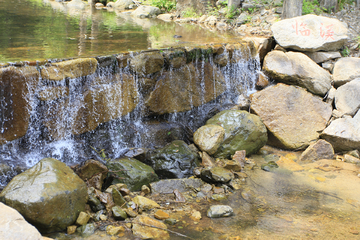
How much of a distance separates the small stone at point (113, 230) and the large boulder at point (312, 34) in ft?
18.6

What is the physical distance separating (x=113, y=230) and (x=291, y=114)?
414cm

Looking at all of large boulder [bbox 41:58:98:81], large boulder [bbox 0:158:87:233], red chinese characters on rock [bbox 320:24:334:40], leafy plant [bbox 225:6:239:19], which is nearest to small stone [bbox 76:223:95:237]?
large boulder [bbox 0:158:87:233]

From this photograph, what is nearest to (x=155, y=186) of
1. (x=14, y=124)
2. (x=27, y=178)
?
(x=27, y=178)

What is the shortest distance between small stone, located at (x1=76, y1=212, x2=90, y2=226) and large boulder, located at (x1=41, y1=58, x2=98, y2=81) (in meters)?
1.91

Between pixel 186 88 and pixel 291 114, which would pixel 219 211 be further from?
pixel 291 114

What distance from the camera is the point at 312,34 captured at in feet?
22.1

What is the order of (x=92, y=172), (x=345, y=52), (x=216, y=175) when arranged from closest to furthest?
(x=92, y=172) → (x=216, y=175) → (x=345, y=52)

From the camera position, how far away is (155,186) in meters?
4.01

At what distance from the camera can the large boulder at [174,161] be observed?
446 centimetres

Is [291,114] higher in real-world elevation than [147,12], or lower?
lower

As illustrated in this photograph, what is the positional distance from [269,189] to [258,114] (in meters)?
1.98

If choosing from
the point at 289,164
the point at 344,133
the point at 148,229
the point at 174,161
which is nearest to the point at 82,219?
the point at 148,229

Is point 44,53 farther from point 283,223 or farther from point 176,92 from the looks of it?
point 283,223

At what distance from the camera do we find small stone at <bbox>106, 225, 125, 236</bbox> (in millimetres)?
2986
